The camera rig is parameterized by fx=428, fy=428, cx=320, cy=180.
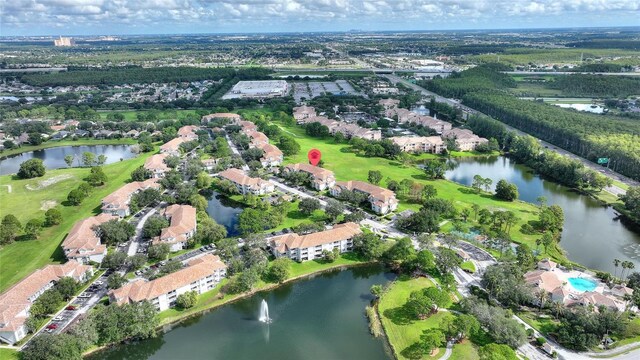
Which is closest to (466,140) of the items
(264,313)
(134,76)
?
(264,313)

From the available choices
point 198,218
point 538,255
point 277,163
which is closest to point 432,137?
point 277,163

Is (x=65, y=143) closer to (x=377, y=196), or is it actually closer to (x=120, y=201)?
(x=120, y=201)

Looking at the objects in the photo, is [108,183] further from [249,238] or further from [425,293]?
[425,293]

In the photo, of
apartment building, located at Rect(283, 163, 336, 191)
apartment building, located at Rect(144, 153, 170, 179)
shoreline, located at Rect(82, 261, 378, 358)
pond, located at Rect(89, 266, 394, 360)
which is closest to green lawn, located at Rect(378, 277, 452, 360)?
pond, located at Rect(89, 266, 394, 360)

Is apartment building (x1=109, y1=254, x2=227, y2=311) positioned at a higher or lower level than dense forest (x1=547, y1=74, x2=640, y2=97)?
lower

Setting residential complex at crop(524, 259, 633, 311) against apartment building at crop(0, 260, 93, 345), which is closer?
apartment building at crop(0, 260, 93, 345)

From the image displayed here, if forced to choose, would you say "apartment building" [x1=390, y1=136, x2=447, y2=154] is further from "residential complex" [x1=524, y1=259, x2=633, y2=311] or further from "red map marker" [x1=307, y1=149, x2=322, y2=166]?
"residential complex" [x1=524, y1=259, x2=633, y2=311]
